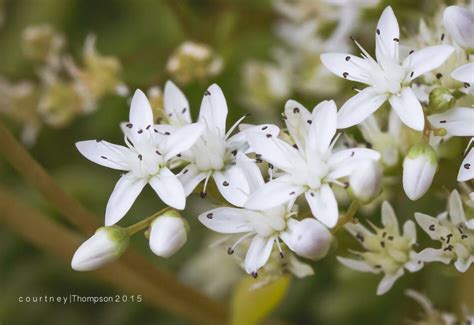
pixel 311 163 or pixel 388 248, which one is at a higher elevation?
pixel 311 163

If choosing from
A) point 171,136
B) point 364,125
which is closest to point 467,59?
point 364,125

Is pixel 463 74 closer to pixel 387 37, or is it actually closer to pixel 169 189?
pixel 387 37

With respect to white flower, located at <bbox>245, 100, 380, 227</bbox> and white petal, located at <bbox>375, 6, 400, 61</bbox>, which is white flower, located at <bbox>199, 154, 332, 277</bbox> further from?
white petal, located at <bbox>375, 6, 400, 61</bbox>

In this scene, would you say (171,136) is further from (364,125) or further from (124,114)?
(124,114)

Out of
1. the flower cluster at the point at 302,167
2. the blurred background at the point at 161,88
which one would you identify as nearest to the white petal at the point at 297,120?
the flower cluster at the point at 302,167

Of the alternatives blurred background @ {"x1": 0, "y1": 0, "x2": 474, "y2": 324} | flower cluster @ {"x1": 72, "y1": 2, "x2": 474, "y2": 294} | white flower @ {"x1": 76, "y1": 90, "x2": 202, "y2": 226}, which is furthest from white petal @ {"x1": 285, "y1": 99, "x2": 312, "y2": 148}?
blurred background @ {"x1": 0, "y1": 0, "x2": 474, "y2": 324}

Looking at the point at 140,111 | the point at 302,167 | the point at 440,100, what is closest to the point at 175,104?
the point at 140,111
